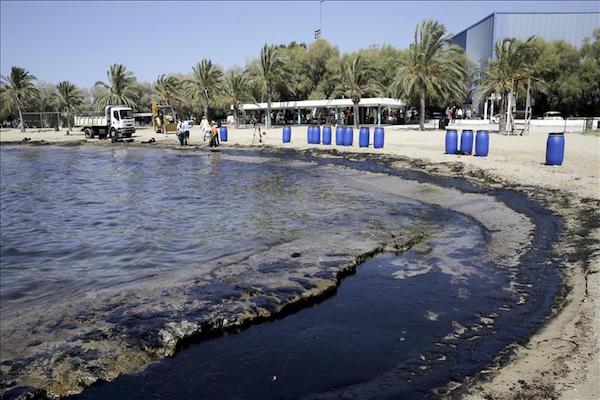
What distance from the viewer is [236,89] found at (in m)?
54.2

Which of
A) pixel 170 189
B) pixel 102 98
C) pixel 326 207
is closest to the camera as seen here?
pixel 326 207

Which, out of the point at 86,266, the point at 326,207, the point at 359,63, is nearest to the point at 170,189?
the point at 326,207

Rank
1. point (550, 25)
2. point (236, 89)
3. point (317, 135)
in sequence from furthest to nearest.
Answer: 1. point (550, 25)
2. point (236, 89)
3. point (317, 135)

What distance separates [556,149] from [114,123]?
3391 centimetres

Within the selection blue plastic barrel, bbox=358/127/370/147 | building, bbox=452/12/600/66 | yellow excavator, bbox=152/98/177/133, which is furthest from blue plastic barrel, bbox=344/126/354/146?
building, bbox=452/12/600/66

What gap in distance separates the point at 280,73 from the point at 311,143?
22.8 metres

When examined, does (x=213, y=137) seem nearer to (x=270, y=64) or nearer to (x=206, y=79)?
(x=270, y=64)

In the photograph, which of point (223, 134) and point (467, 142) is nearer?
point (467, 142)

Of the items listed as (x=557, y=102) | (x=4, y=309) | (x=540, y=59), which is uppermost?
(x=540, y=59)

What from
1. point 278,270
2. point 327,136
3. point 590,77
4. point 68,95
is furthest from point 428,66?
point 68,95

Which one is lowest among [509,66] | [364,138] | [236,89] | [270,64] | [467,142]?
[467,142]

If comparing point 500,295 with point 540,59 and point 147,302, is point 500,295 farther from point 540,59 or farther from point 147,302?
point 540,59

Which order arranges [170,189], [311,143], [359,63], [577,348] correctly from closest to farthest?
[577,348] < [170,189] < [311,143] < [359,63]

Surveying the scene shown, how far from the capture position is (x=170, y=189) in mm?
16781
